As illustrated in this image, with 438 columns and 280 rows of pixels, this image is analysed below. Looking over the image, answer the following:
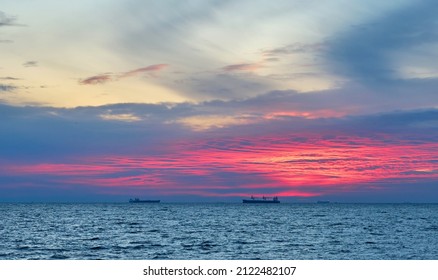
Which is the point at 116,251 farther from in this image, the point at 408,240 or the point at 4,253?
the point at 408,240

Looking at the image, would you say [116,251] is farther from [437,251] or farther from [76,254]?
[437,251]

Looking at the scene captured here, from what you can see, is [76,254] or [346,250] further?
[346,250]

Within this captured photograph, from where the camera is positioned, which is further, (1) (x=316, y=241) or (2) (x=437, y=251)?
(1) (x=316, y=241)

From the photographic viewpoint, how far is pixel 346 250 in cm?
7894

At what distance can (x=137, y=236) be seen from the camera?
101 metres

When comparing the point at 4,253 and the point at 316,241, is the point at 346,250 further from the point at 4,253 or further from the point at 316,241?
the point at 4,253

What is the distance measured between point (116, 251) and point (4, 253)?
14425mm

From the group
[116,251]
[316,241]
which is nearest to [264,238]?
[316,241]

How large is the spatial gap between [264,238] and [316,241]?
9113 mm
